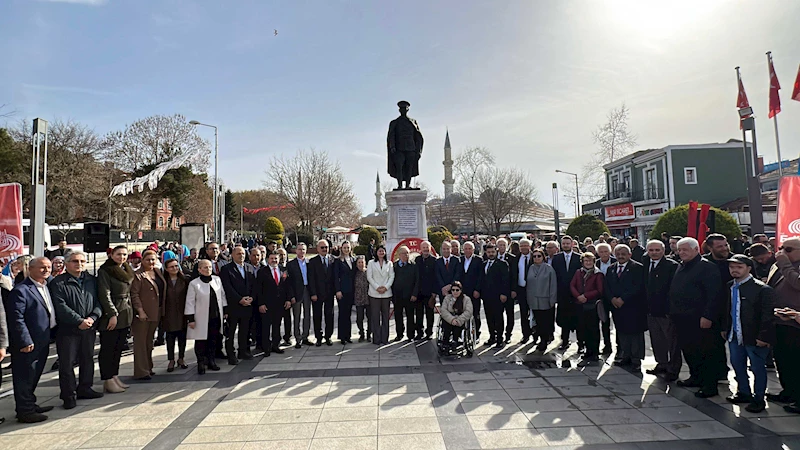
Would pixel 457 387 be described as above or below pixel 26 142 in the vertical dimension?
below

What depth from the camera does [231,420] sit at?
14.0ft

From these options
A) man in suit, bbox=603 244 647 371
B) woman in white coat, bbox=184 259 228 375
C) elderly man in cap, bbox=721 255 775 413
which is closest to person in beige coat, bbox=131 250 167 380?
woman in white coat, bbox=184 259 228 375

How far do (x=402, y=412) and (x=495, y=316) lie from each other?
323 centimetres

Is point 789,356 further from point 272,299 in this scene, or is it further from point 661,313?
point 272,299

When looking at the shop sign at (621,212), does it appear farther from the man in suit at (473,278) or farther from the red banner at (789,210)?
the man in suit at (473,278)

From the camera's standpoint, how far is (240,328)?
6.56 metres

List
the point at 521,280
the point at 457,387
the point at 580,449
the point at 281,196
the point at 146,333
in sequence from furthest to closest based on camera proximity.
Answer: the point at 281,196
the point at 521,280
the point at 146,333
the point at 457,387
the point at 580,449

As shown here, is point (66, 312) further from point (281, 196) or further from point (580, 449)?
point (281, 196)

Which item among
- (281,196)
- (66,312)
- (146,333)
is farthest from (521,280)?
(281,196)

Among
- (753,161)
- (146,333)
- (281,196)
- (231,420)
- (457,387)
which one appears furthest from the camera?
(281,196)

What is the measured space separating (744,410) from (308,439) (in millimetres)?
4542

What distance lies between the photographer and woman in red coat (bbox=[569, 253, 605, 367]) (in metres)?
6.25

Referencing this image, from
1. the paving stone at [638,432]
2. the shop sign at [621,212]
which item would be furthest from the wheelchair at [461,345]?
the shop sign at [621,212]

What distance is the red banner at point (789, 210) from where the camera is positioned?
20.1 feet
